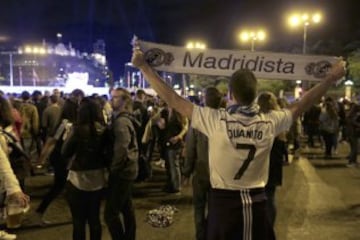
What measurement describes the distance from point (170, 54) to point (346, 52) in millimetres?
44142

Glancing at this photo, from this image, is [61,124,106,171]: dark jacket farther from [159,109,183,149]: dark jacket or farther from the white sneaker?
[159,109,183,149]: dark jacket

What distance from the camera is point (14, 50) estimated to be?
101 m

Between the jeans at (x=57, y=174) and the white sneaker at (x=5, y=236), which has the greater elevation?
the jeans at (x=57, y=174)

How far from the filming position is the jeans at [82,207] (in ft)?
17.7

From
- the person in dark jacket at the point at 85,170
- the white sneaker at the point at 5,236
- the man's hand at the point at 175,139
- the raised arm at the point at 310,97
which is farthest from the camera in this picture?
the man's hand at the point at 175,139

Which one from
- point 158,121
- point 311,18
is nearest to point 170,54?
point 158,121

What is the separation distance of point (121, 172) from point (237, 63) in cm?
178

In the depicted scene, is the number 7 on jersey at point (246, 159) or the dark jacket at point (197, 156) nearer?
the number 7 on jersey at point (246, 159)

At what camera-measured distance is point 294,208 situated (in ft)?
30.0

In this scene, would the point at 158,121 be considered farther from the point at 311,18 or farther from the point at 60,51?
the point at 60,51

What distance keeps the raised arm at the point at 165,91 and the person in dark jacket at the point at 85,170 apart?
79.9 inches

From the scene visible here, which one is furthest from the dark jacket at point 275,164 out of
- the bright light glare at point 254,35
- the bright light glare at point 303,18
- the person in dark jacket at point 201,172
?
the bright light glare at point 254,35

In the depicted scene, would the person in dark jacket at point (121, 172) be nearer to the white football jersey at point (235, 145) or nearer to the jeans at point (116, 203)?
the jeans at point (116, 203)

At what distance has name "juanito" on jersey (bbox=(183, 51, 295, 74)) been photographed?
5711mm
